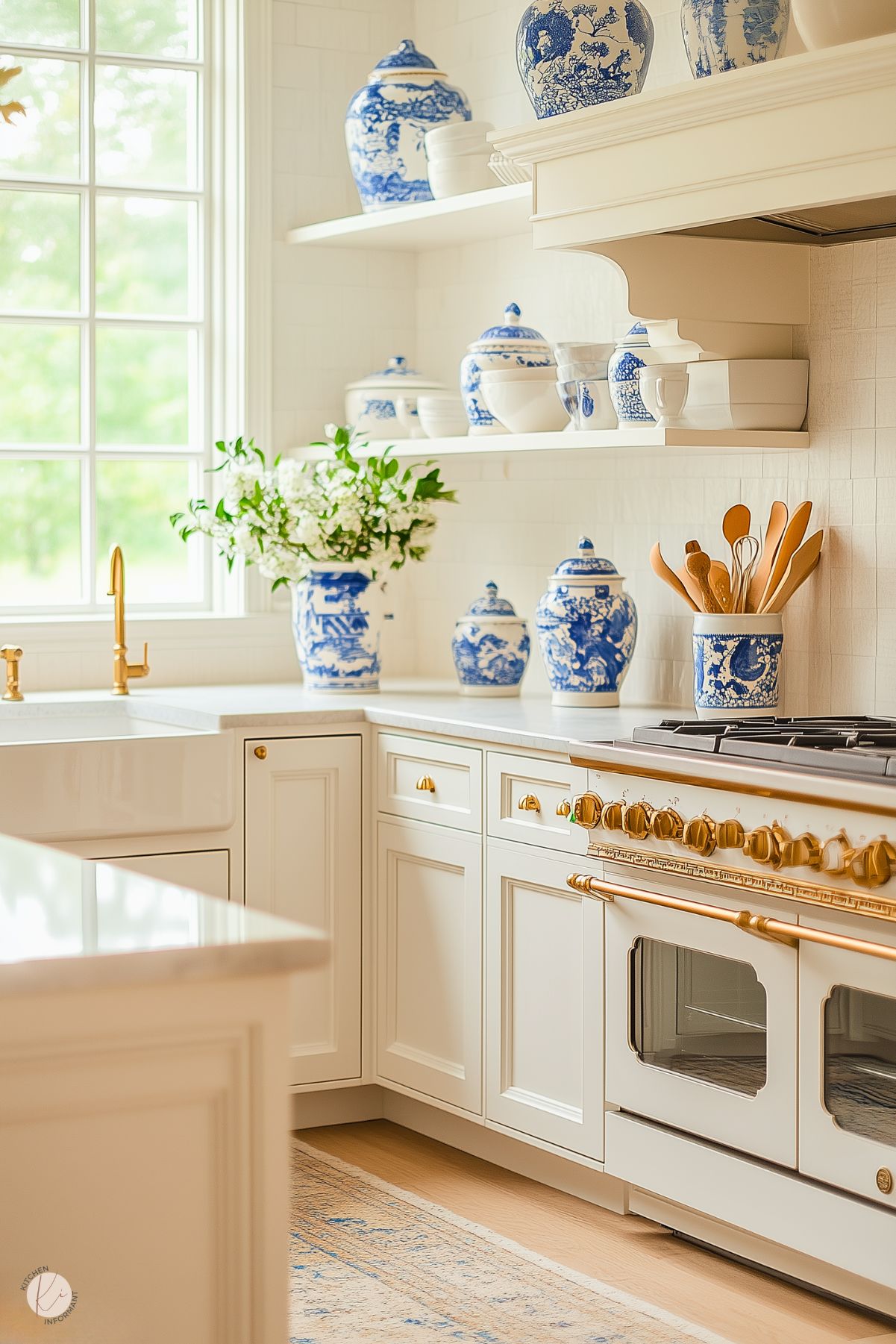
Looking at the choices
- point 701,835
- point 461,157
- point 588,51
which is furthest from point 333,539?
point 701,835

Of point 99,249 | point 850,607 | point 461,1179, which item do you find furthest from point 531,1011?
point 99,249

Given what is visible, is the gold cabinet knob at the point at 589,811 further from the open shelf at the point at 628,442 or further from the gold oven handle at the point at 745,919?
the open shelf at the point at 628,442

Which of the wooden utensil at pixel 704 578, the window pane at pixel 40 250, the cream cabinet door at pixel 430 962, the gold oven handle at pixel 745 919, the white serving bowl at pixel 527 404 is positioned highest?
the window pane at pixel 40 250

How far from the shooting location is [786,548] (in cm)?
323

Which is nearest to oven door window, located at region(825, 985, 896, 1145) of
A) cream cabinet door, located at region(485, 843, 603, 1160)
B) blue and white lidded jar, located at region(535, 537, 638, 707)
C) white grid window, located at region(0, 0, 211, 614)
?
cream cabinet door, located at region(485, 843, 603, 1160)

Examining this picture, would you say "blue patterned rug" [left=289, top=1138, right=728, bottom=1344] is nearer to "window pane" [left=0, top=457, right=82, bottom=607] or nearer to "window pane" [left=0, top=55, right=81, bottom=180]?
"window pane" [left=0, top=457, right=82, bottom=607]

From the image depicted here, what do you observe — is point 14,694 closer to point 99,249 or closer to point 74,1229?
point 99,249

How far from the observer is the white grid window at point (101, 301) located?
422cm

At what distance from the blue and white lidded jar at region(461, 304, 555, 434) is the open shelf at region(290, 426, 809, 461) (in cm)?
4

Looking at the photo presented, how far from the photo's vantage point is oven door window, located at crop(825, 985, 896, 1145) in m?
2.44

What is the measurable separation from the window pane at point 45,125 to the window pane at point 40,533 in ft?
2.36

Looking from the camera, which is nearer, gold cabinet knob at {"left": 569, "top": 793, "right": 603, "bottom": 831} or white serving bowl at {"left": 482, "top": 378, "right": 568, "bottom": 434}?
gold cabinet knob at {"left": 569, "top": 793, "right": 603, "bottom": 831}

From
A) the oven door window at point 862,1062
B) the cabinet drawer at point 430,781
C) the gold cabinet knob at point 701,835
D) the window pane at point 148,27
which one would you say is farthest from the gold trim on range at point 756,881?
the window pane at point 148,27

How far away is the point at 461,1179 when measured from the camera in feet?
11.2
